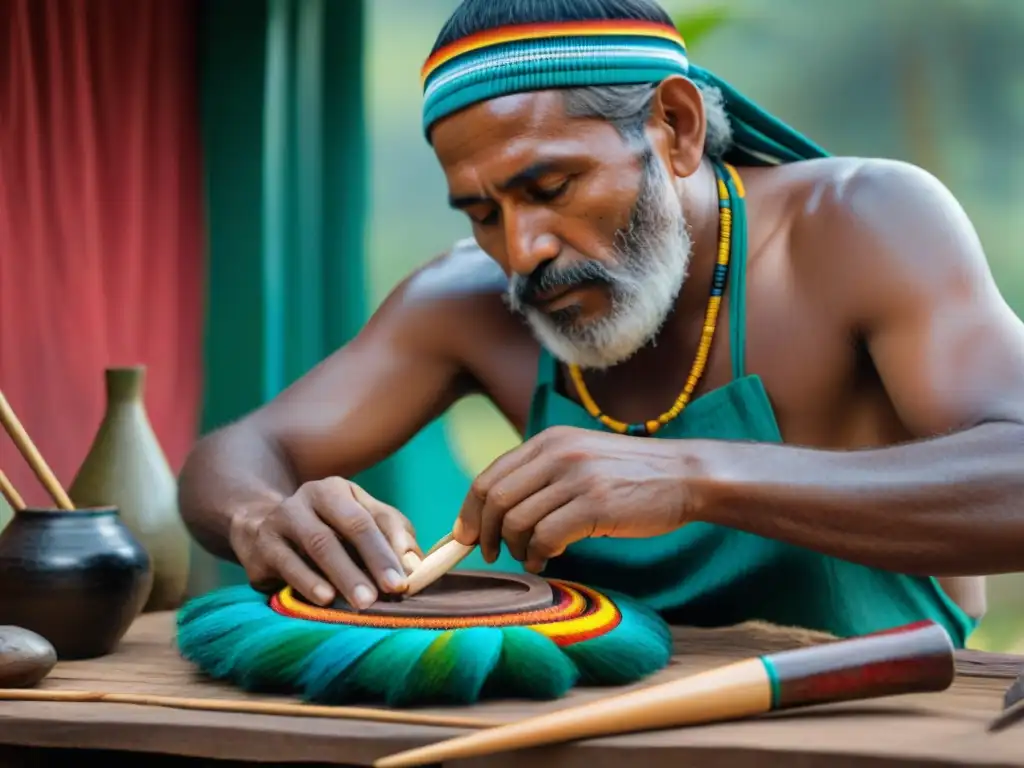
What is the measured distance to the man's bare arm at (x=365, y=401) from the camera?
1903 mm

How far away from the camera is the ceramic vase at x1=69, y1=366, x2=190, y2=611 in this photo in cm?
179

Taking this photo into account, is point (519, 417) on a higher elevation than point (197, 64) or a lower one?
lower

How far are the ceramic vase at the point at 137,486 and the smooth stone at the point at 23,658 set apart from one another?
1.91 ft

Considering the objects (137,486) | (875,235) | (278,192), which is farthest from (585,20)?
(278,192)

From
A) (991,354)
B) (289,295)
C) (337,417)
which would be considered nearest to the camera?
(991,354)

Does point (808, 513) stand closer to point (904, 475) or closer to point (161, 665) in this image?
point (904, 475)

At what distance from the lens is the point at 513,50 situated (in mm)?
1638

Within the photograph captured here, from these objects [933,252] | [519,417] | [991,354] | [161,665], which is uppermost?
[933,252]

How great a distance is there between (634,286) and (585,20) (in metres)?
0.37

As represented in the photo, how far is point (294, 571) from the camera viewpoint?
53.0 inches

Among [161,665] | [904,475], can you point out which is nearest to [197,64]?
[161,665]

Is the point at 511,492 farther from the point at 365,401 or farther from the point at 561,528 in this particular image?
the point at 365,401

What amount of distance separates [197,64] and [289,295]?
1.81ft

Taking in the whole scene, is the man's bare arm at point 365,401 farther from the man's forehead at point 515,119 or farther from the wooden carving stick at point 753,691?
the wooden carving stick at point 753,691
